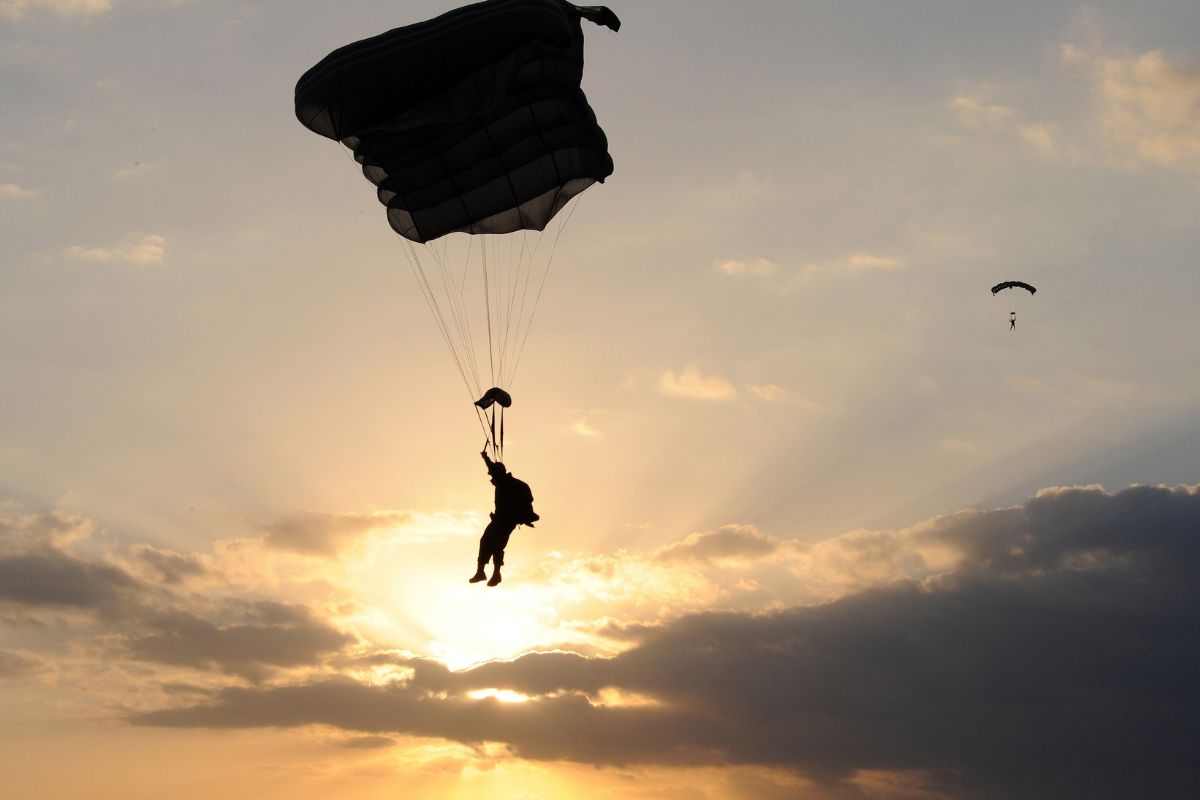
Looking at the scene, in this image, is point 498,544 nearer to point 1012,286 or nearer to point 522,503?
point 522,503

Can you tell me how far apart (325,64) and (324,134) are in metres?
1.37

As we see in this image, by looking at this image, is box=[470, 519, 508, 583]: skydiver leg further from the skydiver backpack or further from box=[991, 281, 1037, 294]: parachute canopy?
box=[991, 281, 1037, 294]: parachute canopy

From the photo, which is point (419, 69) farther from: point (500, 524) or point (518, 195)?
point (500, 524)

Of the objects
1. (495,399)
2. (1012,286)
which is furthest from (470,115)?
(1012,286)

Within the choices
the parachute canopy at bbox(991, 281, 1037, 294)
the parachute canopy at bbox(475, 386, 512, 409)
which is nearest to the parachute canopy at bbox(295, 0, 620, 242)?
the parachute canopy at bbox(475, 386, 512, 409)

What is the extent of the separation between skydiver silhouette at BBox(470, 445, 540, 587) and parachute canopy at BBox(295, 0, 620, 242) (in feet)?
18.5

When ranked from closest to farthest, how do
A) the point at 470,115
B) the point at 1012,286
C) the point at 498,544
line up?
the point at 470,115 < the point at 498,544 < the point at 1012,286

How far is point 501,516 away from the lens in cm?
2777

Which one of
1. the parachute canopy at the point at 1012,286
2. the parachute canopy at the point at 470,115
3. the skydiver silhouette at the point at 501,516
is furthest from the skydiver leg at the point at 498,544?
the parachute canopy at the point at 1012,286

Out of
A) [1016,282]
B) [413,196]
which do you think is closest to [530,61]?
[413,196]

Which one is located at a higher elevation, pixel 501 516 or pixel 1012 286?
pixel 1012 286

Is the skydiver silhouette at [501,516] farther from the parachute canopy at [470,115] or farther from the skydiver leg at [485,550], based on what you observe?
the parachute canopy at [470,115]

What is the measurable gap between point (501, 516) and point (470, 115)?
25.8 feet

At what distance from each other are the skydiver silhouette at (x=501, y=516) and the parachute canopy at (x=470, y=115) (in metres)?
5.63
